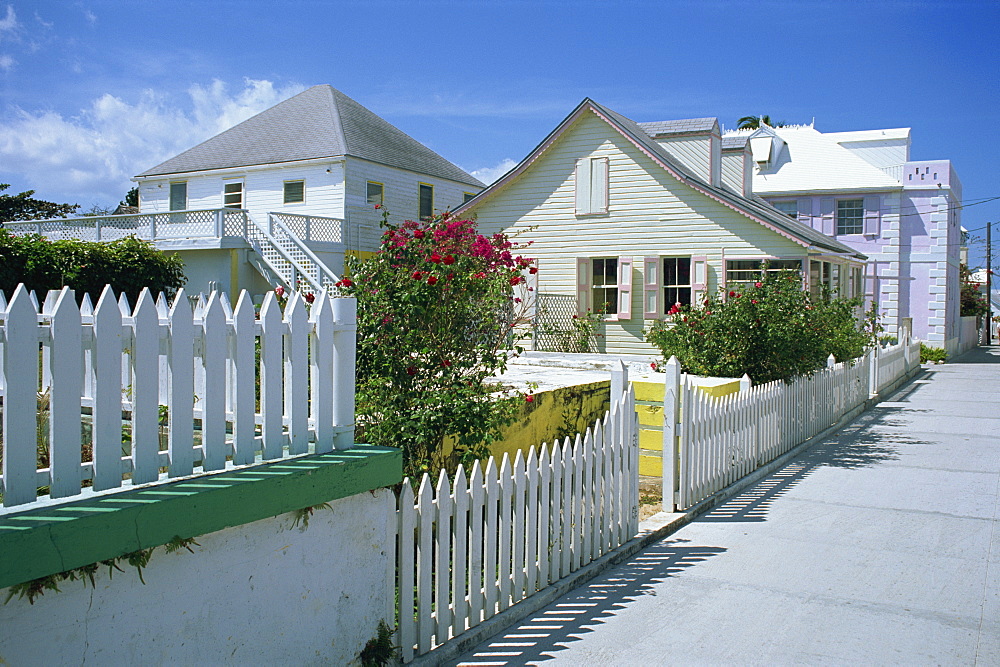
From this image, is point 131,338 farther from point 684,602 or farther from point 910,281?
point 910,281

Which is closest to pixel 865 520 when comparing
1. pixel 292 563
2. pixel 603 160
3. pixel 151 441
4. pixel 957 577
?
pixel 957 577

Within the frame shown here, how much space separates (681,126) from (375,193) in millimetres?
10426

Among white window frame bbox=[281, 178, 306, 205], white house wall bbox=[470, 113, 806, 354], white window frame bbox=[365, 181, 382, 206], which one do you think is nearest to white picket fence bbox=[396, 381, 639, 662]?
white house wall bbox=[470, 113, 806, 354]

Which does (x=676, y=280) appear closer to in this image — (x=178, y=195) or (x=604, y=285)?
(x=604, y=285)

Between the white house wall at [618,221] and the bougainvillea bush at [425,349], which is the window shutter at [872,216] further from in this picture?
the bougainvillea bush at [425,349]

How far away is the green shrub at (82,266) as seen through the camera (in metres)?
13.1

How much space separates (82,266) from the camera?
46.5ft

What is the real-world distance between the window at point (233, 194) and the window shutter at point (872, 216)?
22.8 m

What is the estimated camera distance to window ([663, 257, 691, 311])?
68.9 feet

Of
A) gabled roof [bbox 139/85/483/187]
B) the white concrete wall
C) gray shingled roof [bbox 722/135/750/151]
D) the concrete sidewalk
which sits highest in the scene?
gabled roof [bbox 139/85/483/187]

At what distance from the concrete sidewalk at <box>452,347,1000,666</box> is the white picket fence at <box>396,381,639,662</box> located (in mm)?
224

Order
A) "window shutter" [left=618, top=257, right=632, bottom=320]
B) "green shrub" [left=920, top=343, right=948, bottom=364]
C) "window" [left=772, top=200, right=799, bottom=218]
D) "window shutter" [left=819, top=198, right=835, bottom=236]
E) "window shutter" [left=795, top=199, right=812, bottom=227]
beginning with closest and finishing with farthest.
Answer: "window shutter" [left=618, top=257, right=632, bottom=320]
"green shrub" [left=920, top=343, right=948, bottom=364]
"window shutter" [left=819, top=198, right=835, bottom=236]
"window shutter" [left=795, top=199, right=812, bottom=227]
"window" [left=772, top=200, right=799, bottom=218]

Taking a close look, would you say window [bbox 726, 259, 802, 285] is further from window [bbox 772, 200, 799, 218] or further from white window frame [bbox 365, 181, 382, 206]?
window [bbox 772, 200, 799, 218]

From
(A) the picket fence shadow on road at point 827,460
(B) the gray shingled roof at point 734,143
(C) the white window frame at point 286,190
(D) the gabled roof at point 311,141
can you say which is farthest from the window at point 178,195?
(A) the picket fence shadow on road at point 827,460
